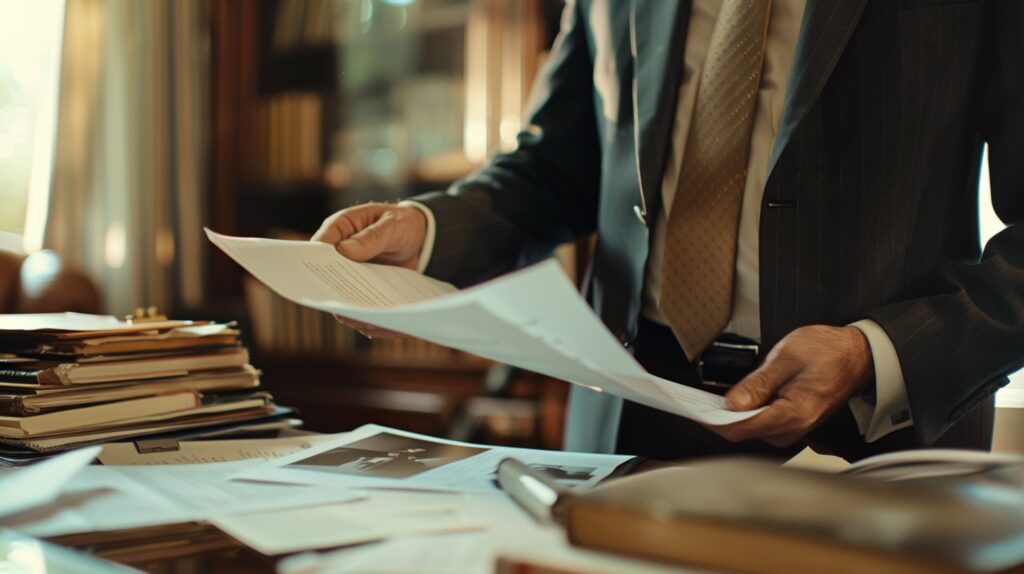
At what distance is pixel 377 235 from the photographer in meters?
0.92

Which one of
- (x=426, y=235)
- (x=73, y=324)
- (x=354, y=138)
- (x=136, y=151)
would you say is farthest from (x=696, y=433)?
(x=136, y=151)

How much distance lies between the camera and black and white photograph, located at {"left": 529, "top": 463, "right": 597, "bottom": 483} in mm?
640

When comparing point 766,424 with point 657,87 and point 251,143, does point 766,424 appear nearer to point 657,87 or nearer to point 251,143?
point 657,87

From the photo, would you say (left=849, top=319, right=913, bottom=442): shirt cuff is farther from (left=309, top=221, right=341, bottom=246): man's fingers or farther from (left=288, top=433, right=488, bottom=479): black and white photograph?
(left=309, top=221, right=341, bottom=246): man's fingers

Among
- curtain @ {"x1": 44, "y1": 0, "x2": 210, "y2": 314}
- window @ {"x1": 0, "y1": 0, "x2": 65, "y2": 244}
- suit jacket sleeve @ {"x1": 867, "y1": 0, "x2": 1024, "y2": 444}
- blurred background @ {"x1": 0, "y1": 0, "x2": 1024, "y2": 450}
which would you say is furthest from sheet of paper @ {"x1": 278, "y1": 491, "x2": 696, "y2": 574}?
window @ {"x1": 0, "y1": 0, "x2": 65, "y2": 244}

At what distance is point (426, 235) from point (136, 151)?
2596mm

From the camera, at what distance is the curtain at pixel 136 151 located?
3.19 m

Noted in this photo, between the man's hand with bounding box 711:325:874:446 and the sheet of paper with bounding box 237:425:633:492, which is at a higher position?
the man's hand with bounding box 711:325:874:446

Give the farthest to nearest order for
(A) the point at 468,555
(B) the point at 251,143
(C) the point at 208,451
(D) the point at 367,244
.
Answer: (B) the point at 251,143 < (D) the point at 367,244 < (C) the point at 208,451 < (A) the point at 468,555

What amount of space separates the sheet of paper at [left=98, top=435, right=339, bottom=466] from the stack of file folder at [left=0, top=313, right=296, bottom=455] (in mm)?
35

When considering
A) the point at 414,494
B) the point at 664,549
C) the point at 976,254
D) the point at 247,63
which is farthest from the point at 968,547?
the point at 247,63

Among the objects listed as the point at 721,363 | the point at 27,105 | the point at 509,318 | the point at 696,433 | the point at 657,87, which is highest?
the point at 27,105

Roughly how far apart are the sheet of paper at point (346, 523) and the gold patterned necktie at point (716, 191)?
50cm

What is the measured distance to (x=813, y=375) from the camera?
0.76 metres
